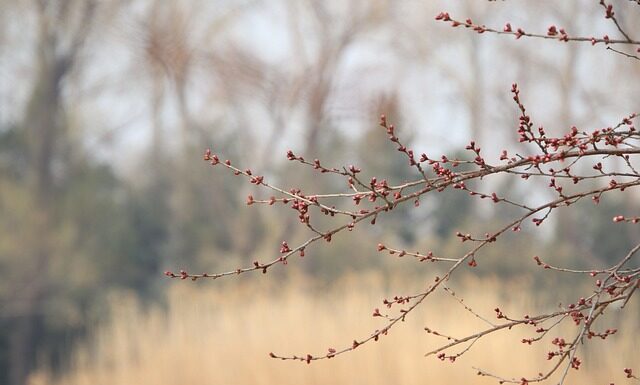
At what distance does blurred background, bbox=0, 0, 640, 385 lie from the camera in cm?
655

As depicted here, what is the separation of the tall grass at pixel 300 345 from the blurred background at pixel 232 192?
0.07ft

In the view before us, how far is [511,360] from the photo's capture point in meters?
5.44

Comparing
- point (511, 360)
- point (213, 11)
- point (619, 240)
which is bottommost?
point (511, 360)

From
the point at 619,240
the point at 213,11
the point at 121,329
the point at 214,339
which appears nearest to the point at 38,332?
the point at 121,329

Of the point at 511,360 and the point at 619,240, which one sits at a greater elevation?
the point at 619,240

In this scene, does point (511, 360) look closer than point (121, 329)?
Yes

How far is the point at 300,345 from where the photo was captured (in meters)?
6.04

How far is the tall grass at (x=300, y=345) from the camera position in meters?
5.48

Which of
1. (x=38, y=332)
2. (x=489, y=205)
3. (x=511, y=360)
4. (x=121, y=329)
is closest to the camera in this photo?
(x=511, y=360)

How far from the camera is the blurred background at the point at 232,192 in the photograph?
6551 mm

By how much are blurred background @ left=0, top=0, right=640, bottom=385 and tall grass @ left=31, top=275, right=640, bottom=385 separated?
0.07 feet

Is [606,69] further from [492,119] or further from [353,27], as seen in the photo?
[353,27]

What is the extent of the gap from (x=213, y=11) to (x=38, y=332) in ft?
11.7

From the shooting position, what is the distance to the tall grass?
18.0 feet
